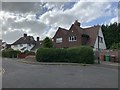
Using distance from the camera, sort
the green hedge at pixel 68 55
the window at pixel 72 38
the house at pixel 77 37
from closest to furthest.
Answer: the green hedge at pixel 68 55, the house at pixel 77 37, the window at pixel 72 38

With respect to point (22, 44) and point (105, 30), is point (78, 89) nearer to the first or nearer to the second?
point (105, 30)

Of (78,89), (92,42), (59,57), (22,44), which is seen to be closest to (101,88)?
(78,89)

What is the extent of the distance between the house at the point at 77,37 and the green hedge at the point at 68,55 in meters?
14.7

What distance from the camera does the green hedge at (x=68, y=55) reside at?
28469mm

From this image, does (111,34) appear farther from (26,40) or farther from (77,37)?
(26,40)

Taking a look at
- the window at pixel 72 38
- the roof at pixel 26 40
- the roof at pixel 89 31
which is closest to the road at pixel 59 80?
the roof at pixel 89 31

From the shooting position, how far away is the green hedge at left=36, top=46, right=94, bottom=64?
93.4 ft

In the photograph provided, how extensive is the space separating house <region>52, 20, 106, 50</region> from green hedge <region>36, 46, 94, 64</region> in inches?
580

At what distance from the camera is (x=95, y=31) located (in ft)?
156

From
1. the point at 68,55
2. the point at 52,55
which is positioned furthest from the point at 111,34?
the point at 52,55

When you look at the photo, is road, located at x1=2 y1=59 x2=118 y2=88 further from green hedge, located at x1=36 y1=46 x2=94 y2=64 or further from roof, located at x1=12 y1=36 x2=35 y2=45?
roof, located at x1=12 y1=36 x2=35 y2=45

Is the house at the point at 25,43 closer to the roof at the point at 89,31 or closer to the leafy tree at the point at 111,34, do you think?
the leafy tree at the point at 111,34

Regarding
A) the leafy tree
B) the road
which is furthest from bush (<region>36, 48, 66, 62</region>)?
the leafy tree

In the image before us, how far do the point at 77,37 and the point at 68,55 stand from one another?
51.0 ft
